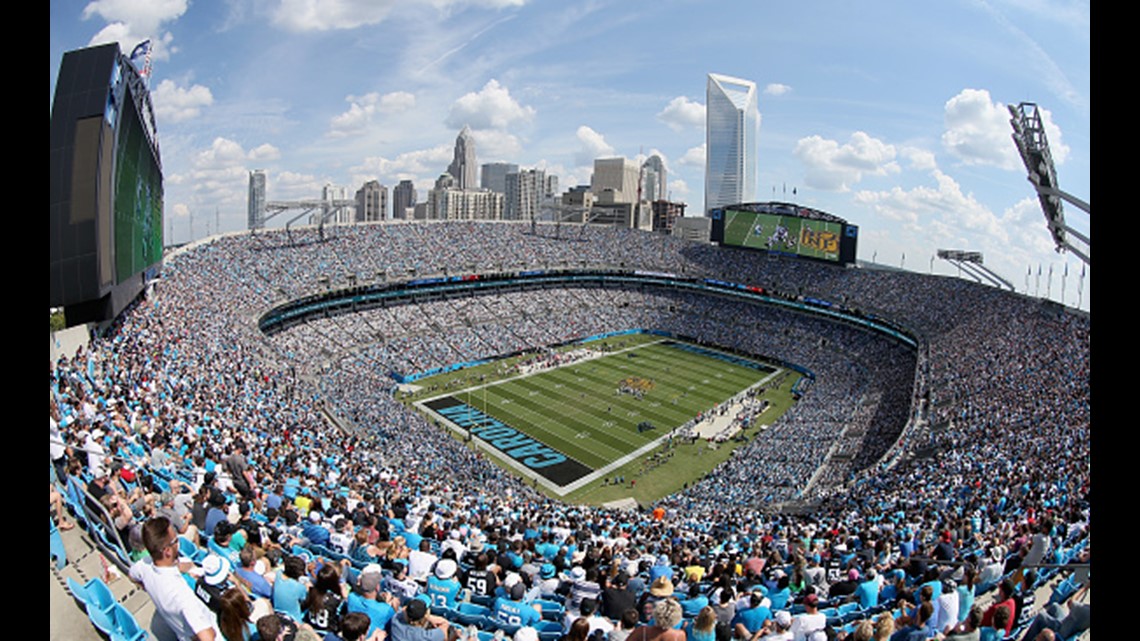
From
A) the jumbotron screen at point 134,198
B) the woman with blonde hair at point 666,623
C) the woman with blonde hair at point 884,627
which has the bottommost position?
the woman with blonde hair at point 884,627

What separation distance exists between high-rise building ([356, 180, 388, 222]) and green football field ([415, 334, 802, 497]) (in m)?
105

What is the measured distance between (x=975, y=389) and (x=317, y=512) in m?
31.3

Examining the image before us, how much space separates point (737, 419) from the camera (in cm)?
3950

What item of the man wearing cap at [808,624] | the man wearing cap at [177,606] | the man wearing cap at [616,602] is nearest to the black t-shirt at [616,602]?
the man wearing cap at [616,602]

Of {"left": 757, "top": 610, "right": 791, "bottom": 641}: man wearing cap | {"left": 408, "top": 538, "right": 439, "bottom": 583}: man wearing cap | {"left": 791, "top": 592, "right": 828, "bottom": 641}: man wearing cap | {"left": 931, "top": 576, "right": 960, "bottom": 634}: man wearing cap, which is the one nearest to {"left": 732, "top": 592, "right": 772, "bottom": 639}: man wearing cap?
{"left": 791, "top": 592, "right": 828, "bottom": 641}: man wearing cap

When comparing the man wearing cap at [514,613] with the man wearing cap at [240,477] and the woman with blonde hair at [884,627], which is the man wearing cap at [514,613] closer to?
the woman with blonde hair at [884,627]

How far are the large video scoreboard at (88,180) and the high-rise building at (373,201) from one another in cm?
12988

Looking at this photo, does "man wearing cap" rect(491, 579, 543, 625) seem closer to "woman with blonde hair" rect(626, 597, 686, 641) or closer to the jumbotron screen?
"woman with blonde hair" rect(626, 597, 686, 641)

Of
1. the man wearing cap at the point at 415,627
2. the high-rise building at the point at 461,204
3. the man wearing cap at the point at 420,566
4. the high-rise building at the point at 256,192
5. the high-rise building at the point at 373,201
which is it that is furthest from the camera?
the high-rise building at the point at 461,204

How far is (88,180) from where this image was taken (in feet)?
59.1

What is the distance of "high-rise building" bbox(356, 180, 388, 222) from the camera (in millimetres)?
146375

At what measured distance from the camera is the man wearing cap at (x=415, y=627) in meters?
5.62
